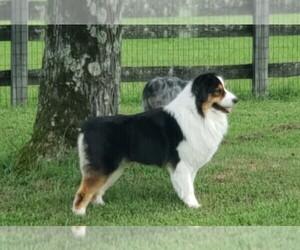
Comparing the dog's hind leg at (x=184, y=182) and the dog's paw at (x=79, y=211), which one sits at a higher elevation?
the dog's hind leg at (x=184, y=182)

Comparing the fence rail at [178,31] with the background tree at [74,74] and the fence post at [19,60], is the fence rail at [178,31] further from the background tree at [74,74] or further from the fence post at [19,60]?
the background tree at [74,74]

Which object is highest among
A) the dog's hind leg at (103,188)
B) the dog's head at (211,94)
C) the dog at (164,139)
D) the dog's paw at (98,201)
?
the dog's head at (211,94)

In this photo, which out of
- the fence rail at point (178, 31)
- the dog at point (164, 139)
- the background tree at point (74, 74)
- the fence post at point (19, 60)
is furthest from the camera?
the fence post at point (19, 60)

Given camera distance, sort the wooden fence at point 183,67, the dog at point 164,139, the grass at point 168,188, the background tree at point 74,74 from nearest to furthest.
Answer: the grass at point 168,188 → the dog at point 164,139 → the background tree at point 74,74 → the wooden fence at point 183,67

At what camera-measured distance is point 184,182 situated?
619 cm

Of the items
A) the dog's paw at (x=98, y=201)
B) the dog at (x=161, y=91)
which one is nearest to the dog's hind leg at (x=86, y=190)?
the dog's paw at (x=98, y=201)

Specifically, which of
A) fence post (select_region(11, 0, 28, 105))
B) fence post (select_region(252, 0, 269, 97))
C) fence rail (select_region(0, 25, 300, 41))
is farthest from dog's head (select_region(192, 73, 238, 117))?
fence post (select_region(252, 0, 269, 97))

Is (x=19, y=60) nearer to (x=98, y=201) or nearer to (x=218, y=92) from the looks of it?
(x=98, y=201)

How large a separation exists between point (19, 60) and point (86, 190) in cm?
322

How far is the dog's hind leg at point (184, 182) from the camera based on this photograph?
6.17 meters

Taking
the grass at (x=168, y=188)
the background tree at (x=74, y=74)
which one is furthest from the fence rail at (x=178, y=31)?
the background tree at (x=74, y=74)

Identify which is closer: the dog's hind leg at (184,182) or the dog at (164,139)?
the dog at (164,139)

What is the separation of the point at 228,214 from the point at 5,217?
1340 mm

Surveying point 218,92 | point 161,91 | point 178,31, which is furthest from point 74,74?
point 178,31
